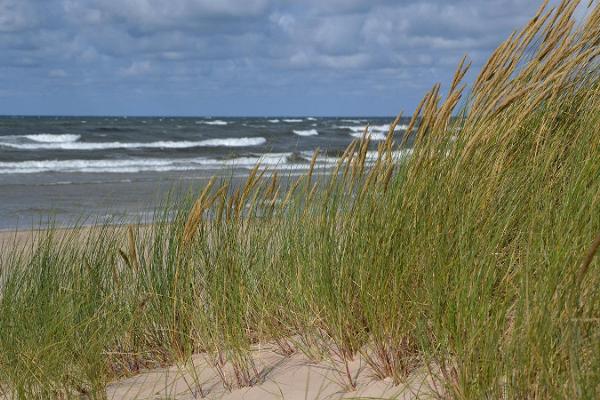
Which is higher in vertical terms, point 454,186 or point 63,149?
point 454,186

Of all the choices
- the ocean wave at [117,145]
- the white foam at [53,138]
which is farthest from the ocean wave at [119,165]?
the white foam at [53,138]

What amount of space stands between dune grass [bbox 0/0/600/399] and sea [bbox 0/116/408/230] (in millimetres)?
323

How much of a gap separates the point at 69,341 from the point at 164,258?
2.08ft

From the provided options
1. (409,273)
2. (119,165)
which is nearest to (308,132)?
(119,165)

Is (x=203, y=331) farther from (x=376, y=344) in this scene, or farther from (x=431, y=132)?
(x=431, y=132)

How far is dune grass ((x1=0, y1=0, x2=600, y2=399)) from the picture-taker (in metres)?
1.94

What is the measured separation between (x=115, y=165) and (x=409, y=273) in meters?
20.7

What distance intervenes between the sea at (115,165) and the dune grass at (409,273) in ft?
1.06

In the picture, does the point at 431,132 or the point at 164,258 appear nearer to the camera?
the point at 431,132

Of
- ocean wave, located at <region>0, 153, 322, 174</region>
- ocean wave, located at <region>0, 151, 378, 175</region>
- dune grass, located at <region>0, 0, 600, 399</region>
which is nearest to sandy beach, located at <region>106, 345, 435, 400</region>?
dune grass, located at <region>0, 0, 600, 399</region>

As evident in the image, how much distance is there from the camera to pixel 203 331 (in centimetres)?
292

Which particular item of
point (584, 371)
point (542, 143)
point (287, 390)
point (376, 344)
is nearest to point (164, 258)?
point (287, 390)

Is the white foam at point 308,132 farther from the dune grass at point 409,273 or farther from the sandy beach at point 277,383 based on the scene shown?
the sandy beach at point 277,383

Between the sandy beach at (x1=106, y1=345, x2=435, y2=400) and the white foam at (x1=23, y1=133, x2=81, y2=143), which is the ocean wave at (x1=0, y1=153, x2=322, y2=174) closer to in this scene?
the white foam at (x1=23, y1=133, x2=81, y2=143)
